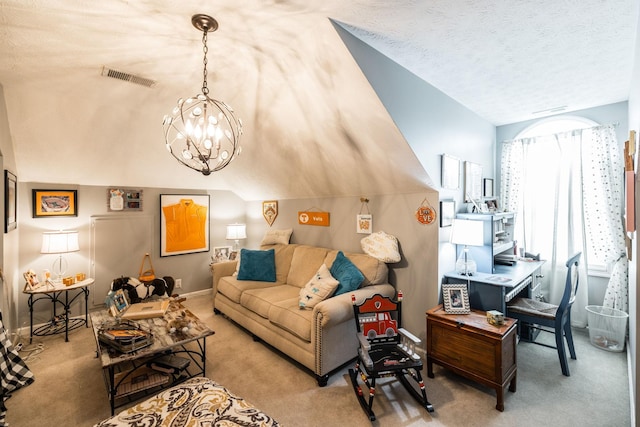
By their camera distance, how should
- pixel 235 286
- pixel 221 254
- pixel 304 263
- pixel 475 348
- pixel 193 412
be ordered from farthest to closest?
pixel 221 254 → pixel 304 263 → pixel 235 286 → pixel 475 348 → pixel 193 412

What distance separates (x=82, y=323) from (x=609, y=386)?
559 cm

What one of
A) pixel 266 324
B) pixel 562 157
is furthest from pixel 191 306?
pixel 562 157

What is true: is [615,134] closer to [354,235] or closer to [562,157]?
[562,157]

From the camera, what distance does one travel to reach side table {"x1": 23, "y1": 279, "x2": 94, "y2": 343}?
326cm

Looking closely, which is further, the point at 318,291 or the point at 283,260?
the point at 283,260

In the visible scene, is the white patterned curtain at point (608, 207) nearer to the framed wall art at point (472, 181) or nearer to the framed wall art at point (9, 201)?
the framed wall art at point (472, 181)

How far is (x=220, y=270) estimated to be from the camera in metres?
4.16

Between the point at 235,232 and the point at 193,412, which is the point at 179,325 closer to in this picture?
the point at 193,412

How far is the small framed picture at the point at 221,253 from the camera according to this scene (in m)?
5.07

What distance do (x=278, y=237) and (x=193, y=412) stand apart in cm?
308

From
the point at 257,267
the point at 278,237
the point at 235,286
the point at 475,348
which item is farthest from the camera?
the point at 278,237

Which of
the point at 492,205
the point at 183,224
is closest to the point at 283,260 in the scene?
Result: the point at 183,224

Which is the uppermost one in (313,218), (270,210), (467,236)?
(270,210)

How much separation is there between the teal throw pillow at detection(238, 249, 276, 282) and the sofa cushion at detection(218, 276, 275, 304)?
0.08 m
